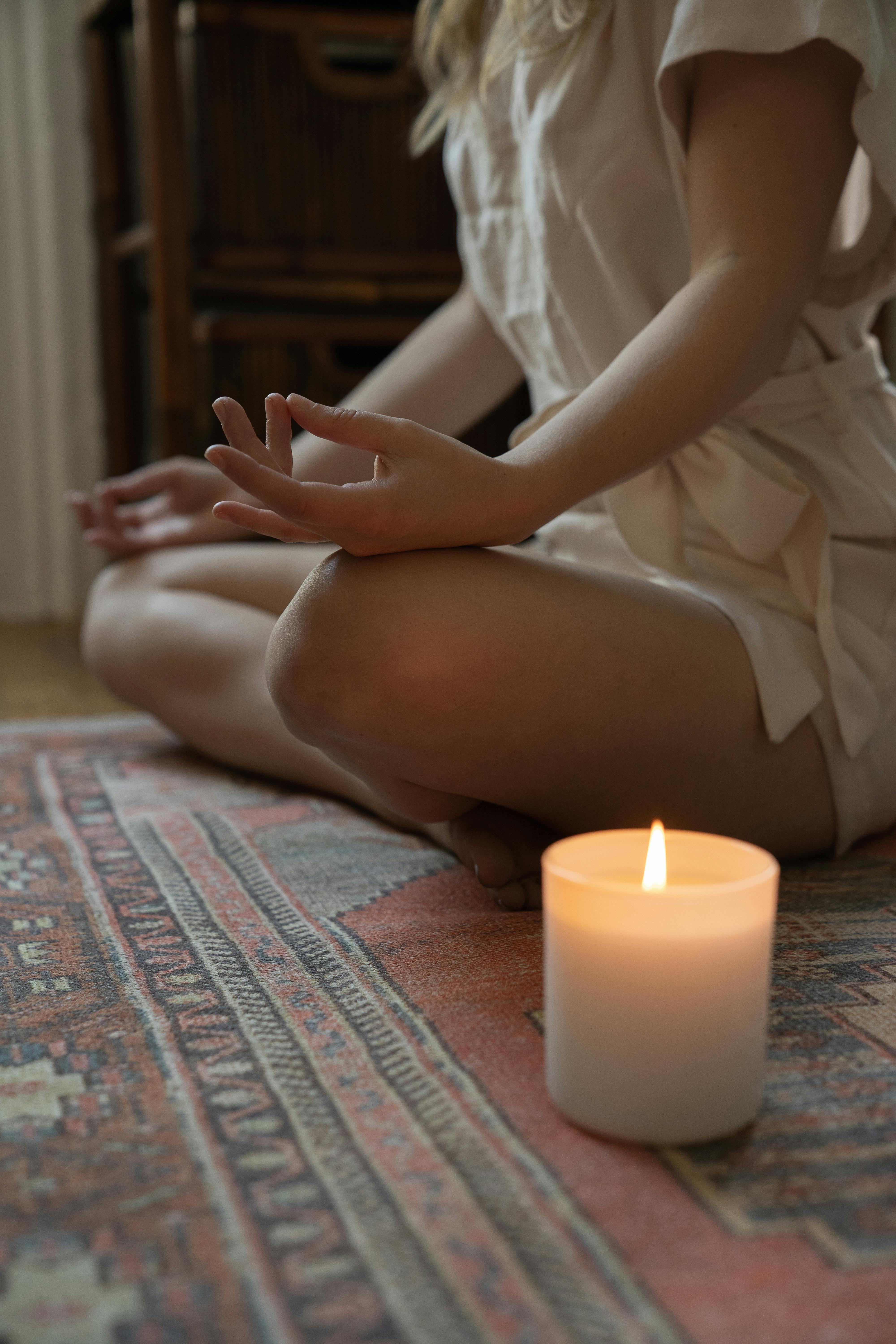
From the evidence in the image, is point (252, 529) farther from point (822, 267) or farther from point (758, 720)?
point (822, 267)

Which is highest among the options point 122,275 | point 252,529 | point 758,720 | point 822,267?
point 122,275

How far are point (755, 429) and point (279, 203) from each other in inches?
45.0

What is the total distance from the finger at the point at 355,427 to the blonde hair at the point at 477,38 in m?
0.39

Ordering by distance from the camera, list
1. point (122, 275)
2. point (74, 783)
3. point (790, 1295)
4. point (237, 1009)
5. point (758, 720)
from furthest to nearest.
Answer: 1. point (122, 275)
2. point (74, 783)
3. point (758, 720)
4. point (237, 1009)
5. point (790, 1295)

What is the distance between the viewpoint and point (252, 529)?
0.67 metres

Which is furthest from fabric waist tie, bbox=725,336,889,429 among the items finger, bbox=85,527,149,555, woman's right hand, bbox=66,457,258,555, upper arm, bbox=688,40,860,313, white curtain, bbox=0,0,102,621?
white curtain, bbox=0,0,102,621

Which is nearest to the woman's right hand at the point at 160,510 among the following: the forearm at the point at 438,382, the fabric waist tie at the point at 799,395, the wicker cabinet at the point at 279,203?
the forearm at the point at 438,382

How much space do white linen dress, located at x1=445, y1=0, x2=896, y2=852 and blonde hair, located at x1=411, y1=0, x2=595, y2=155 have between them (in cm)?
2

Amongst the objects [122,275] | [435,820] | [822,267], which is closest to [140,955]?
[435,820]

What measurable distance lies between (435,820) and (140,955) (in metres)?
0.21

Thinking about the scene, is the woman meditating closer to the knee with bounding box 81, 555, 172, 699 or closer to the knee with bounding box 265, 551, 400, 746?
the knee with bounding box 265, 551, 400, 746

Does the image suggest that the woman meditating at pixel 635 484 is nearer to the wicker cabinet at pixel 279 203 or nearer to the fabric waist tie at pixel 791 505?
the fabric waist tie at pixel 791 505

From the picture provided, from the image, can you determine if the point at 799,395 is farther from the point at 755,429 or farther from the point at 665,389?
the point at 665,389

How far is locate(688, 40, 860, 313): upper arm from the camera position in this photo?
74 cm
